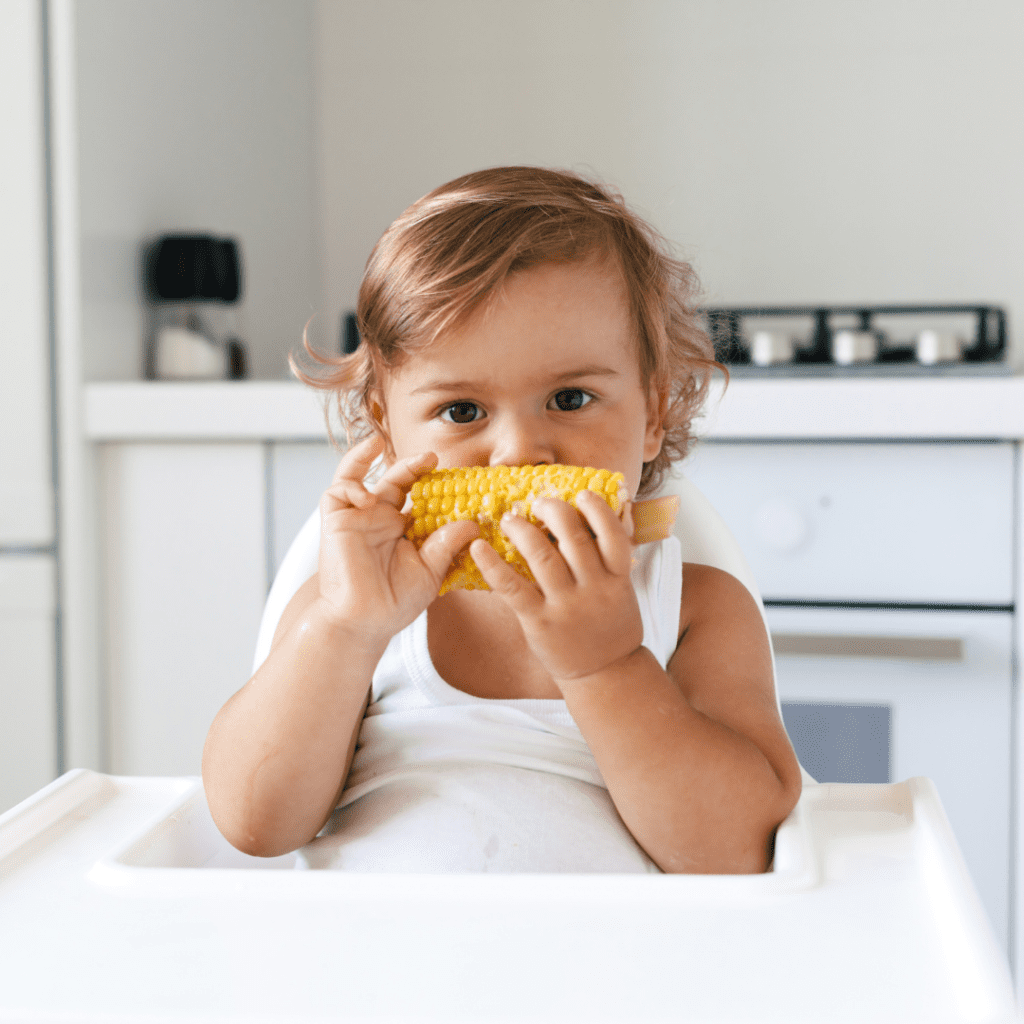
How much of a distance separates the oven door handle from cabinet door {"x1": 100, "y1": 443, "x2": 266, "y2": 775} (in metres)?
0.66

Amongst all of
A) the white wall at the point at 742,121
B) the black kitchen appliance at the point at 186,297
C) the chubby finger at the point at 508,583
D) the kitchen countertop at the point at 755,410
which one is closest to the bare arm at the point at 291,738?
the chubby finger at the point at 508,583

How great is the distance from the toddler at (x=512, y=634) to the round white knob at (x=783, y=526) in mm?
479

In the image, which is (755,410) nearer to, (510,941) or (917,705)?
(917,705)

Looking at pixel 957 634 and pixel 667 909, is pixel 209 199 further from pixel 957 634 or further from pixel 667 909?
pixel 667 909

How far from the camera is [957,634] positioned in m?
1.28

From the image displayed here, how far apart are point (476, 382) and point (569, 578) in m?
0.18

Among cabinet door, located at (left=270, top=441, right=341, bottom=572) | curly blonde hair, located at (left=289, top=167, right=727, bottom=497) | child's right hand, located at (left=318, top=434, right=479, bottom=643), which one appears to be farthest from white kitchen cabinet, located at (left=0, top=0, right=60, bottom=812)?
child's right hand, located at (left=318, top=434, right=479, bottom=643)

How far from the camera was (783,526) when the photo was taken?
4.29 ft

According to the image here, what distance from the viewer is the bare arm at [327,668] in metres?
0.63

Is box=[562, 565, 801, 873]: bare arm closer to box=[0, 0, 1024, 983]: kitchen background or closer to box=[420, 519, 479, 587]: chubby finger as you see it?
box=[420, 519, 479, 587]: chubby finger

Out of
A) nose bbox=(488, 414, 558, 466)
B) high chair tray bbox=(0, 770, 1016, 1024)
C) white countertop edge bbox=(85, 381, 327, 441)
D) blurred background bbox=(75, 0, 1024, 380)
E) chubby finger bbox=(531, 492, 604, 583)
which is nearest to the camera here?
high chair tray bbox=(0, 770, 1016, 1024)

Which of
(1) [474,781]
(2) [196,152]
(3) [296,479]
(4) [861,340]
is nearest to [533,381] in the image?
(1) [474,781]

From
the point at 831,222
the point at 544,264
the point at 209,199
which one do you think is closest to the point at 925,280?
the point at 831,222

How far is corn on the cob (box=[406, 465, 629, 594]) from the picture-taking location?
0.60 metres
